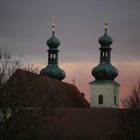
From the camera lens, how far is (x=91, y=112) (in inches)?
2547

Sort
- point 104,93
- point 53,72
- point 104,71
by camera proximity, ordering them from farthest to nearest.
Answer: point 53,72
point 104,93
point 104,71

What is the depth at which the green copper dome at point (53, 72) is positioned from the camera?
8325 centimetres

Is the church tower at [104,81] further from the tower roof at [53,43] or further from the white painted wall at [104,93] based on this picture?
the tower roof at [53,43]

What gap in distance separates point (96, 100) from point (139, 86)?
26072mm

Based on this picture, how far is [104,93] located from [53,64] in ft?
23.3

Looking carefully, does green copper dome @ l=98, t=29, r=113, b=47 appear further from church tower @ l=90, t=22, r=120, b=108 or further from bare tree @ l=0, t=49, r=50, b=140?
bare tree @ l=0, t=49, r=50, b=140

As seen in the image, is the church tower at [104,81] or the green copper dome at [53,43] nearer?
the church tower at [104,81]

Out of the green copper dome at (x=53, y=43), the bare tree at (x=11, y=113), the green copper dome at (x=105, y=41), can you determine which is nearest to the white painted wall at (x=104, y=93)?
the green copper dome at (x=105, y=41)

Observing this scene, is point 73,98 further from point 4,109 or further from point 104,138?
point 4,109

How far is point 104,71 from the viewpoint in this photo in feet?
261

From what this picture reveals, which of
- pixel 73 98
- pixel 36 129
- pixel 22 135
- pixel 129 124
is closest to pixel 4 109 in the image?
pixel 22 135

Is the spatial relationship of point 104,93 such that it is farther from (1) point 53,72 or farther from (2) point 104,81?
(1) point 53,72

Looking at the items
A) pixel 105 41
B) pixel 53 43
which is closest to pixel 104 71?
pixel 105 41

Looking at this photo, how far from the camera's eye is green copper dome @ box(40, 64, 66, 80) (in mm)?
83250
